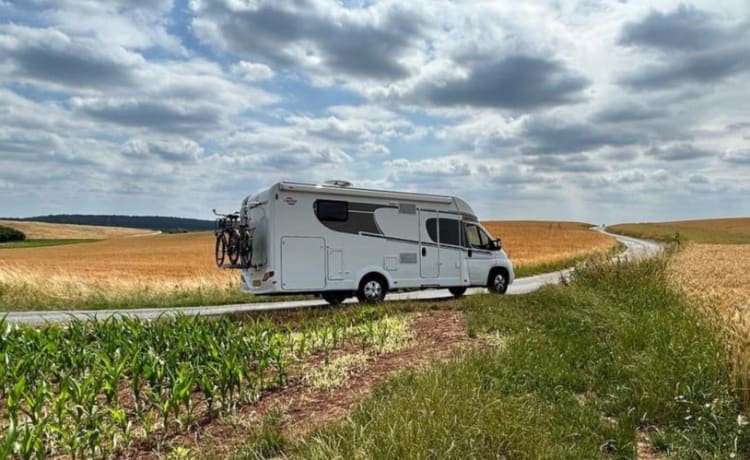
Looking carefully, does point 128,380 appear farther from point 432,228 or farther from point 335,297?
point 432,228

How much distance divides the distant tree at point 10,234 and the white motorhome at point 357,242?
8331 centimetres

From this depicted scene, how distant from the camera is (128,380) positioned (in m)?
6.44

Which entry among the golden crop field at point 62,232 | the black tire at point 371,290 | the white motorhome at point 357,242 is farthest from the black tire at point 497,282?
the golden crop field at point 62,232

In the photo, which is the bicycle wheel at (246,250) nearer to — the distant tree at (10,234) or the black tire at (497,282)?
the black tire at (497,282)

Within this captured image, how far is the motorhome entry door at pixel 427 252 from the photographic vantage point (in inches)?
622

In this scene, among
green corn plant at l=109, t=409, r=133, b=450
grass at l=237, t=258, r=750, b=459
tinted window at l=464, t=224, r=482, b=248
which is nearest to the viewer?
grass at l=237, t=258, r=750, b=459

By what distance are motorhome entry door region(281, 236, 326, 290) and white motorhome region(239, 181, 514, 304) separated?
22 mm

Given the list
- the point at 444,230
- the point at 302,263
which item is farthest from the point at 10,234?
the point at 444,230

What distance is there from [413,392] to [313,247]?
9320mm

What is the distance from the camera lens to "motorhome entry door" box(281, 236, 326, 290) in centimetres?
1380

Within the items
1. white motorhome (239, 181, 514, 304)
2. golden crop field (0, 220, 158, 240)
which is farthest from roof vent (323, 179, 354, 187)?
golden crop field (0, 220, 158, 240)

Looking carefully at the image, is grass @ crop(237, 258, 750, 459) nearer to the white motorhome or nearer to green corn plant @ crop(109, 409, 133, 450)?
green corn plant @ crop(109, 409, 133, 450)

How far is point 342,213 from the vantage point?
47.9 ft

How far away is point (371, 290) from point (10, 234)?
3424 inches
